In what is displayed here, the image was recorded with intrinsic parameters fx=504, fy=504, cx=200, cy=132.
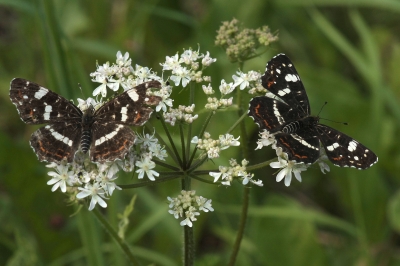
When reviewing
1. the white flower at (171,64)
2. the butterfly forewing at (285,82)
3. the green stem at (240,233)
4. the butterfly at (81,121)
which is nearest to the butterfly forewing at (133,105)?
the butterfly at (81,121)

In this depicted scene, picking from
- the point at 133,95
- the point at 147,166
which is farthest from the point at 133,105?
the point at 147,166

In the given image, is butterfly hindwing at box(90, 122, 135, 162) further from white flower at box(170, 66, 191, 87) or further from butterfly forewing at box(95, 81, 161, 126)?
white flower at box(170, 66, 191, 87)

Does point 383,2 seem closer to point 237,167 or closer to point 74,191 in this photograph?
point 237,167

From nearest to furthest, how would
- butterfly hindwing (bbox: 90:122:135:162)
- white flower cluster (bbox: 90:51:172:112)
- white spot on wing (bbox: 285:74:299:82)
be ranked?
butterfly hindwing (bbox: 90:122:135:162) < white flower cluster (bbox: 90:51:172:112) < white spot on wing (bbox: 285:74:299:82)

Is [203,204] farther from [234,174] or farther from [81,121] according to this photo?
[81,121]

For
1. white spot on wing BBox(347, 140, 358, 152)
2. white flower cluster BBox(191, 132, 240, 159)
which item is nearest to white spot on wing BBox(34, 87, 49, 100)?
white flower cluster BBox(191, 132, 240, 159)

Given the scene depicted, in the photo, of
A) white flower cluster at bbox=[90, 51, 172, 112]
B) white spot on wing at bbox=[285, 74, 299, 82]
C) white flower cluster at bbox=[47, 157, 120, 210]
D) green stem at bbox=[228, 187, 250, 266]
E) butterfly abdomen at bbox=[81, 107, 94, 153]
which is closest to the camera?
white flower cluster at bbox=[47, 157, 120, 210]

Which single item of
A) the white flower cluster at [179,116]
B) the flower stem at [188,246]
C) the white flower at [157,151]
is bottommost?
the flower stem at [188,246]

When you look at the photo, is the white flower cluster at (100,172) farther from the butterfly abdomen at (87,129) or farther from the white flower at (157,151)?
the butterfly abdomen at (87,129)

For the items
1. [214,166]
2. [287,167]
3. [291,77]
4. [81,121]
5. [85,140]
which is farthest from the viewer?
[214,166]
